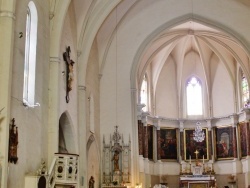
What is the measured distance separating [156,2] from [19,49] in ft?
42.6

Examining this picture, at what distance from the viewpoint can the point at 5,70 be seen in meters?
12.5

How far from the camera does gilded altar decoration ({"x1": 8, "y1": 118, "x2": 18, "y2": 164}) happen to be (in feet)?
42.2

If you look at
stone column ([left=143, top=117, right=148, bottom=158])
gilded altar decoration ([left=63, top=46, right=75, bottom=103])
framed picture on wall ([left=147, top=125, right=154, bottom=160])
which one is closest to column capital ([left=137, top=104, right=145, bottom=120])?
stone column ([left=143, top=117, right=148, bottom=158])

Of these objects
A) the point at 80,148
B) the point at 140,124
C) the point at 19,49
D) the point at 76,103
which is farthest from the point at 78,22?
the point at 140,124

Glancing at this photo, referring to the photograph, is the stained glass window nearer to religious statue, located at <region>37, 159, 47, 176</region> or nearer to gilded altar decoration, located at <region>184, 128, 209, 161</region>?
gilded altar decoration, located at <region>184, 128, 209, 161</region>

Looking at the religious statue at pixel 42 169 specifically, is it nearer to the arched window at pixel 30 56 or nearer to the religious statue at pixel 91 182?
the arched window at pixel 30 56

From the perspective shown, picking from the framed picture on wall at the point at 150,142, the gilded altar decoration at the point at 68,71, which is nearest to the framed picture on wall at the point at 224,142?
the framed picture on wall at the point at 150,142

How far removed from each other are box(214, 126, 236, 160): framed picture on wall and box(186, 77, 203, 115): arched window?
217 centimetres

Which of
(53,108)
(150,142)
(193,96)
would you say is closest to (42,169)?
(53,108)

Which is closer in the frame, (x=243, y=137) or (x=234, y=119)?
(x=243, y=137)

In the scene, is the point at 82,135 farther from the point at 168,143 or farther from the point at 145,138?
the point at 168,143

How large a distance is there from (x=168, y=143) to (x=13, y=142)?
67.9 ft

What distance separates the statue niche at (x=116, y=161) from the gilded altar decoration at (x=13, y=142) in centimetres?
1140

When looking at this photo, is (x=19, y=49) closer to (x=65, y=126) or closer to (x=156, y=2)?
(x=65, y=126)
